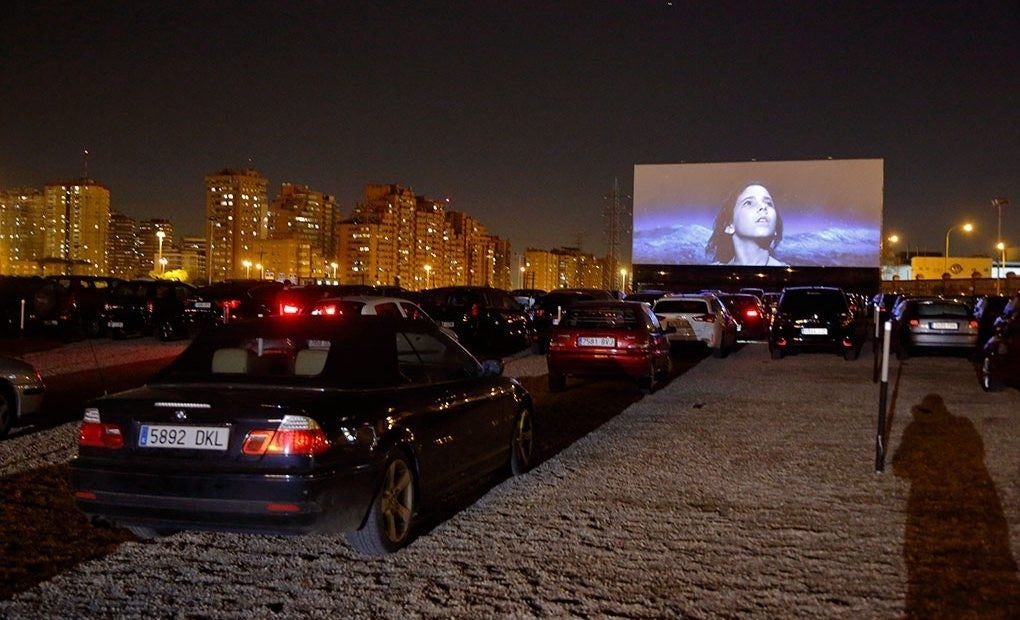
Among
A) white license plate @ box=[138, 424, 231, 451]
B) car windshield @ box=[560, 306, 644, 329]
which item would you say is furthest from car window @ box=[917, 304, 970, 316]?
white license plate @ box=[138, 424, 231, 451]

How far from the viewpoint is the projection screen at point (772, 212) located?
37.9m

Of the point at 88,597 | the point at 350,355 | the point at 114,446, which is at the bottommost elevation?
the point at 88,597

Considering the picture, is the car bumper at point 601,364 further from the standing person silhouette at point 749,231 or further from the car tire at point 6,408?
the standing person silhouette at point 749,231

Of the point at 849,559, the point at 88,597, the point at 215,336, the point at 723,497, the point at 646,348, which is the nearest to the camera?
the point at 88,597

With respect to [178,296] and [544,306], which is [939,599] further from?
[178,296]

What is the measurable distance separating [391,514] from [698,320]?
16.5m

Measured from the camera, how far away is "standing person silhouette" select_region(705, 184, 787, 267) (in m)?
38.7

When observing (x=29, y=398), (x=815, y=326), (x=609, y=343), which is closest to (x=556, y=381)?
(x=609, y=343)

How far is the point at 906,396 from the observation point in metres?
14.3

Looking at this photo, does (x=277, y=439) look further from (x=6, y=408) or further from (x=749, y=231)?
(x=749, y=231)

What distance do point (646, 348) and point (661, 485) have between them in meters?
5.94

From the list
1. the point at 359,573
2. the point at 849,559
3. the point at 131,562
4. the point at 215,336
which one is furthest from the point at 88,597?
the point at 849,559

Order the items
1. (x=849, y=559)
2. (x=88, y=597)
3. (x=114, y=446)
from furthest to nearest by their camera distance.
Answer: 1. (x=849, y=559)
2. (x=114, y=446)
3. (x=88, y=597)

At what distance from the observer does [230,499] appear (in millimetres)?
5059
